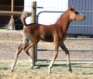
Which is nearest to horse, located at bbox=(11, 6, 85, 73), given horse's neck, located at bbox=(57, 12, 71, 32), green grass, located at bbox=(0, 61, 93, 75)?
horse's neck, located at bbox=(57, 12, 71, 32)

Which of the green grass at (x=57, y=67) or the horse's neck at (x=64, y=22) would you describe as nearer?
the horse's neck at (x=64, y=22)

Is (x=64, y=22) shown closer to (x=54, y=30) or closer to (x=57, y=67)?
(x=54, y=30)

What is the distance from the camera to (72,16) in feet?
27.9

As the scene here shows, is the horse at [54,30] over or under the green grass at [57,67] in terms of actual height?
over

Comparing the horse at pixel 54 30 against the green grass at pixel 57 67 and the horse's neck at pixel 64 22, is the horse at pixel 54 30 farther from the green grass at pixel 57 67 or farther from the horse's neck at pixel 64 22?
the green grass at pixel 57 67

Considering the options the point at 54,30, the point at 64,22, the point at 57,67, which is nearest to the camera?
the point at 54,30

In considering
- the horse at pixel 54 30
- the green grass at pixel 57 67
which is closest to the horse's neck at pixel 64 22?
the horse at pixel 54 30

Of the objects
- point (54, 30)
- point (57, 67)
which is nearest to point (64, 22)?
point (54, 30)

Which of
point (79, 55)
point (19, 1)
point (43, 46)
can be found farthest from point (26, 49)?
point (19, 1)

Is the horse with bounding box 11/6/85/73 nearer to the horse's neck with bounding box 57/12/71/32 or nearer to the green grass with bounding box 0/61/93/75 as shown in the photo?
the horse's neck with bounding box 57/12/71/32

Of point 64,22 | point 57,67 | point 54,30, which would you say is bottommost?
point 57,67

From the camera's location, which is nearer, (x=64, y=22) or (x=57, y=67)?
(x=64, y=22)

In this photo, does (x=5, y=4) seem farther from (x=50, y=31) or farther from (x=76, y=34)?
(x=50, y=31)

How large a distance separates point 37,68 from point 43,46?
5364 mm
